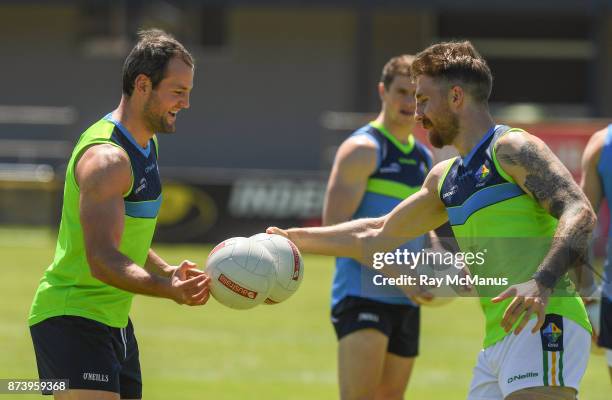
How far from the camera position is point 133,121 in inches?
230

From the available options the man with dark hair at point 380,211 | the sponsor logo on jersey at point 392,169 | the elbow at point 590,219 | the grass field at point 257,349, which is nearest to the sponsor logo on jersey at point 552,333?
the elbow at point 590,219

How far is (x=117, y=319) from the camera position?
586 centimetres

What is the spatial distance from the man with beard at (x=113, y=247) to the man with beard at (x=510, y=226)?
1296 mm

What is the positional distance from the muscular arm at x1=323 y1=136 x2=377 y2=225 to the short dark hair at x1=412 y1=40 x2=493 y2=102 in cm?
206

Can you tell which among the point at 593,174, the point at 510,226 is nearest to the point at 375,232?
the point at 510,226

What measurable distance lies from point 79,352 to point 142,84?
4.50 feet

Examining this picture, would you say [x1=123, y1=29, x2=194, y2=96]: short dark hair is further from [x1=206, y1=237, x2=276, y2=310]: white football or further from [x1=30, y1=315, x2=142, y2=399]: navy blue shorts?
[x1=30, y1=315, x2=142, y2=399]: navy blue shorts

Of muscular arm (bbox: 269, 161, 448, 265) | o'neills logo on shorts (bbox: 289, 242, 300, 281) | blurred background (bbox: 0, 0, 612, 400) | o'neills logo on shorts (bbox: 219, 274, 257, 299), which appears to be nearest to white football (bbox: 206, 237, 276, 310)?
o'neills logo on shorts (bbox: 219, 274, 257, 299)

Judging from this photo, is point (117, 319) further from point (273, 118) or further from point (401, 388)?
→ point (273, 118)

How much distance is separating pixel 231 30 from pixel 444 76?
2244 cm

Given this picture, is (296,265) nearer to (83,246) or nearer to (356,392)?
(83,246)

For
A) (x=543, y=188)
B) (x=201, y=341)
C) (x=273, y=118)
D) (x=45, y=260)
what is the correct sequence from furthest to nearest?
(x=273, y=118) < (x=45, y=260) < (x=201, y=341) < (x=543, y=188)

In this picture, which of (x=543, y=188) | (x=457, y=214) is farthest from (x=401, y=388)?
(x=543, y=188)

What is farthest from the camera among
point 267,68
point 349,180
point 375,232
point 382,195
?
point 267,68
